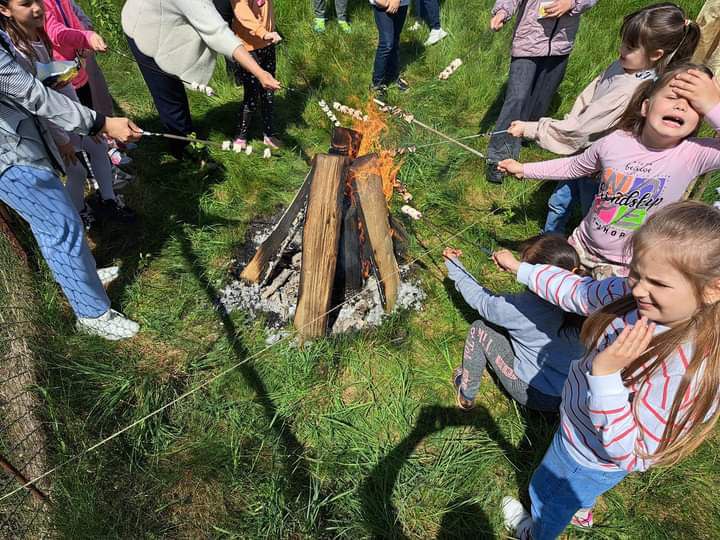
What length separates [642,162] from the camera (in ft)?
7.18

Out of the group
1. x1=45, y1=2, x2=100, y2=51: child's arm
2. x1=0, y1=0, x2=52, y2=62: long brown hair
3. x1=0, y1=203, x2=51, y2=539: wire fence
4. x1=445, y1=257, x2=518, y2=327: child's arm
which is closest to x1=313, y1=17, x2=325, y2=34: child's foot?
x1=45, y1=2, x2=100, y2=51: child's arm

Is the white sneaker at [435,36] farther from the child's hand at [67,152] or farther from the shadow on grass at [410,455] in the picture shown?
the shadow on grass at [410,455]

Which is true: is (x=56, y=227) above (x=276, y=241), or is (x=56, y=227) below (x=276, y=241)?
above

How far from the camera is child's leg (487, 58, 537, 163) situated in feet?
12.2

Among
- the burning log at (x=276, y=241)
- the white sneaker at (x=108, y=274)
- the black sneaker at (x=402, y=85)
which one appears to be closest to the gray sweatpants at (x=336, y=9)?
the black sneaker at (x=402, y=85)

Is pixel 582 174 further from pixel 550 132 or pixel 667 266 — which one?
pixel 667 266

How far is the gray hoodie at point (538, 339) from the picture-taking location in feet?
6.99

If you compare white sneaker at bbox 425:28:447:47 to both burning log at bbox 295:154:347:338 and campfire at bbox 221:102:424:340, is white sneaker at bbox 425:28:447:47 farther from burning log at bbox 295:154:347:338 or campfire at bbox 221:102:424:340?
burning log at bbox 295:154:347:338

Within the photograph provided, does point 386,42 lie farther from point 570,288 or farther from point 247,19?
point 570,288

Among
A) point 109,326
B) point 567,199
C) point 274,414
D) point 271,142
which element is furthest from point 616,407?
point 271,142

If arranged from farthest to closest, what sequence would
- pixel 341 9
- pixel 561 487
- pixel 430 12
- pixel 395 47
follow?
pixel 341 9 < pixel 430 12 < pixel 395 47 < pixel 561 487

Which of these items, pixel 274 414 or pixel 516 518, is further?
pixel 274 414

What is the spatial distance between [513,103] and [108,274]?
3.59 meters

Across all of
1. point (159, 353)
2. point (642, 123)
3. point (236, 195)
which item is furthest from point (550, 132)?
point (159, 353)
